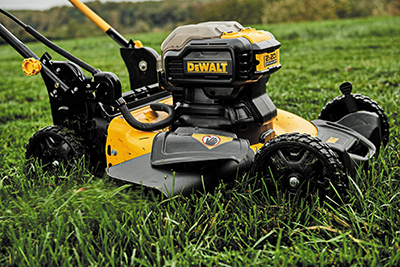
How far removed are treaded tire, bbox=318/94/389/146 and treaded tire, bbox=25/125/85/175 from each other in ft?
5.55

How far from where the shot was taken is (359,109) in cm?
282

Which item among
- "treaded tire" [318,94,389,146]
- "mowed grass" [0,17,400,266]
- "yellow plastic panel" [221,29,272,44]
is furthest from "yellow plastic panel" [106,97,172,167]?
"treaded tire" [318,94,389,146]

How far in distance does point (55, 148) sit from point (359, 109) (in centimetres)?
204

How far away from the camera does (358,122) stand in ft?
8.69

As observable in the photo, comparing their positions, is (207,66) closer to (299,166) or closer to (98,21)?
(299,166)

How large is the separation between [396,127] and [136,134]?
2122 mm

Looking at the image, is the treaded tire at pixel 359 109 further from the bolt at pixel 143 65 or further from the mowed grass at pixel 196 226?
the bolt at pixel 143 65

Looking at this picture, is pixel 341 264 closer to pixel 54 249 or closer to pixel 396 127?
pixel 54 249

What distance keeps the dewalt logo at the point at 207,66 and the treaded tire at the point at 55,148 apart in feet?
2.92

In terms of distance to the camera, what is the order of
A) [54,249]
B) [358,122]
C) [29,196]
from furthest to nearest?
[358,122]
[29,196]
[54,249]

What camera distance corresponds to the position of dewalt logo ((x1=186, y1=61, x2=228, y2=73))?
215 cm

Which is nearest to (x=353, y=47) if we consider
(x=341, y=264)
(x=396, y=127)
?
(x=396, y=127)

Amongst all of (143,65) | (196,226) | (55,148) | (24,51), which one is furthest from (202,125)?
(24,51)

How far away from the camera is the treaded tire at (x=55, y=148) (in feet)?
8.34
